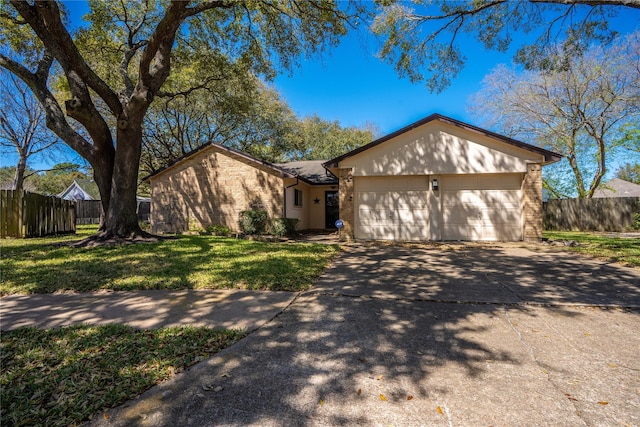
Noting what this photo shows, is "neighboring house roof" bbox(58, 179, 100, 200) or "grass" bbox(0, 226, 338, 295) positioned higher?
"neighboring house roof" bbox(58, 179, 100, 200)

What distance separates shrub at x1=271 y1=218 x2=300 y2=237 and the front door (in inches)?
170

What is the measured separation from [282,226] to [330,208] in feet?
17.8

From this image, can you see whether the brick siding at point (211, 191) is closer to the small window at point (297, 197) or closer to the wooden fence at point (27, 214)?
the small window at point (297, 197)

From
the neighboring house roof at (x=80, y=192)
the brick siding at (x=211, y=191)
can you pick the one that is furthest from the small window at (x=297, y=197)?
the neighboring house roof at (x=80, y=192)

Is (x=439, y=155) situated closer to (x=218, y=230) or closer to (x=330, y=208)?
(x=330, y=208)

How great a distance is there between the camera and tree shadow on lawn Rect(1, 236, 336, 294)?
5.18 m

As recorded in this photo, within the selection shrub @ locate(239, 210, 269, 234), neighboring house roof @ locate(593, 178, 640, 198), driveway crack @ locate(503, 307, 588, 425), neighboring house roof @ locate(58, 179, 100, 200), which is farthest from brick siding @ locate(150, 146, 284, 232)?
neighboring house roof @ locate(593, 178, 640, 198)

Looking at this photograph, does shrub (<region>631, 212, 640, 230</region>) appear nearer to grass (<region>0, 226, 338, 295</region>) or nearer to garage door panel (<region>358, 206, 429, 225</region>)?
garage door panel (<region>358, 206, 429, 225</region>)

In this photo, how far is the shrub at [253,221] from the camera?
13.1 meters

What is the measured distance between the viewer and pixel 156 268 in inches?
246

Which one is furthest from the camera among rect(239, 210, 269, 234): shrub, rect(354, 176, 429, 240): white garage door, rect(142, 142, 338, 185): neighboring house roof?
rect(142, 142, 338, 185): neighboring house roof

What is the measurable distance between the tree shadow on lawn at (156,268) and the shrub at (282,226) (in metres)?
3.83

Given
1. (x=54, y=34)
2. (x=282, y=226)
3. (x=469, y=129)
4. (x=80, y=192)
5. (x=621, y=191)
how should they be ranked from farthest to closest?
(x=80, y=192)
(x=621, y=191)
(x=282, y=226)
(x=469, y=129)
(x=54, y=34)

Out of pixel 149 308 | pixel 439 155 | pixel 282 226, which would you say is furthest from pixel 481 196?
pixel 149 308
